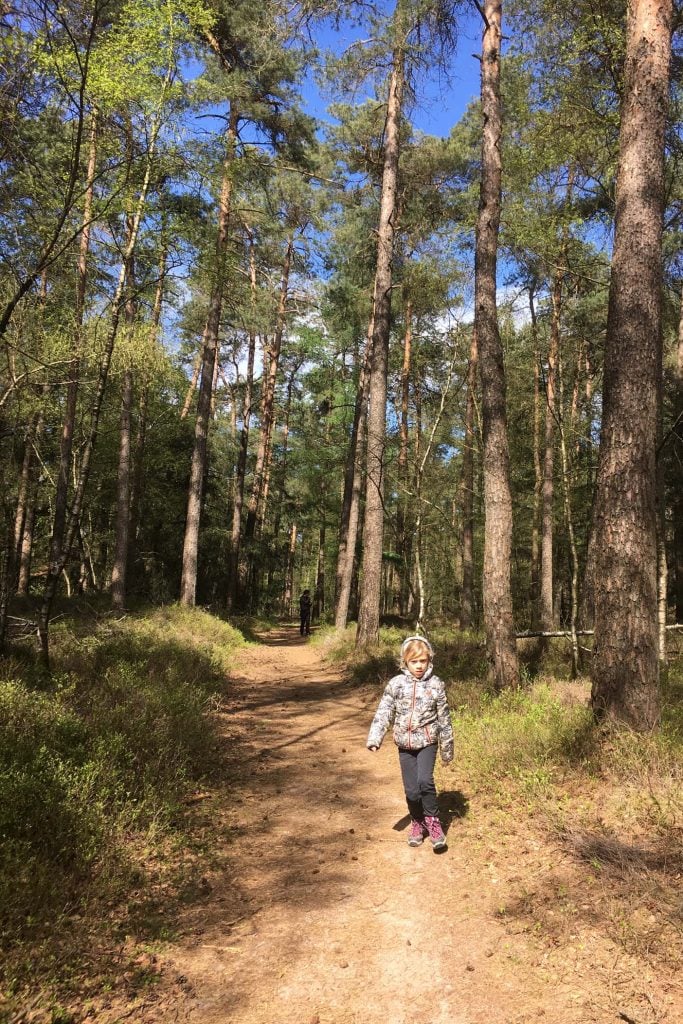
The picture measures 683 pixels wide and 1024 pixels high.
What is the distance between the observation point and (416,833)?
4.52 metres

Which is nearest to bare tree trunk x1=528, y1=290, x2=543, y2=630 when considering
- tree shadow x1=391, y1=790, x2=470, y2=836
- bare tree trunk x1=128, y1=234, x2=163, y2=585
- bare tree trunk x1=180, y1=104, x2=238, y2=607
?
bare tree trunk x1=180, y1=104, x2=238, y2=607

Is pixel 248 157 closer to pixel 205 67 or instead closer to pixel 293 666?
pixel 205 67

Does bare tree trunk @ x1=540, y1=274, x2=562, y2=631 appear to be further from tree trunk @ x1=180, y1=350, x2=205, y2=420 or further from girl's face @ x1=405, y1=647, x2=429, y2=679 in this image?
tree trunk @ x1=180, y1=350, x2=205, y2=420

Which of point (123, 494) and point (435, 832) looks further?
point (123, 494)

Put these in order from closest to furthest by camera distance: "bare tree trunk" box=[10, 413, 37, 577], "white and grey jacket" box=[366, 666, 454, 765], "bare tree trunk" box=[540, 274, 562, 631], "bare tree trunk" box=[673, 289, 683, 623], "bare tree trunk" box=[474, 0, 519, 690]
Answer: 1. "white and grey jacket" box=[366, 666, 454, 765]
2. "bare tree trunk" box=[474, 0, 519, 690]
3. "bare tree trunk" box=[673, 289, 683, 623]
4. "bare tree trunk" box=[540, 274, 562, 631]
5. "bare tree trunk" box=[10, 413, 37, 577]

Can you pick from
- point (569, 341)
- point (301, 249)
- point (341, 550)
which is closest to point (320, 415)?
point (301, 249)

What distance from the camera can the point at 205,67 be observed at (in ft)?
45.1

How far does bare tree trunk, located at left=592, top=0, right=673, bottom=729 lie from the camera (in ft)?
15.9

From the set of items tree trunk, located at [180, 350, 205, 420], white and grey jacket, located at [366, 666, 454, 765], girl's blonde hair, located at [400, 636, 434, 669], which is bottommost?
white and grey jacket, located at [366, 666, 454, 765]

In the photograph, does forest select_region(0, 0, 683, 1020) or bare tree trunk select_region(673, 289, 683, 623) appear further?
bare tree trunk select_region(673, 289, 683, 623)

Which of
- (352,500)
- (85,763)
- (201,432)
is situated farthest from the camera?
(352,500)

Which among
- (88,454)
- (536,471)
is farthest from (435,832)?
(536,471)

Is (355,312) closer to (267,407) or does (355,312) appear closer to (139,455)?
(267,407)

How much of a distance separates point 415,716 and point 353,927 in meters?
1.59
